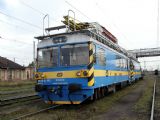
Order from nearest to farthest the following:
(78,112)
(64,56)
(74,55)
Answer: (78,112) < (74,55) < (64,56)

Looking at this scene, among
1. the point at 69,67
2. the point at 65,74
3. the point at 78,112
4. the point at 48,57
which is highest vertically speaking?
the point at 48,57

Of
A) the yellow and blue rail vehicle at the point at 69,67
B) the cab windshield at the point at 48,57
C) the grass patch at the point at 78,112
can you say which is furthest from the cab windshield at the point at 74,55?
the grass patch at the point at 78,112

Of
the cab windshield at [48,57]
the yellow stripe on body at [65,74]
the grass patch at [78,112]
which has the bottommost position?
the grass patch at [78,112]

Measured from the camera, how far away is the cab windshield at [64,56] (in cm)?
1118

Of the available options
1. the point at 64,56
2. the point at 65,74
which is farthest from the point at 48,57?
the point at 65,74

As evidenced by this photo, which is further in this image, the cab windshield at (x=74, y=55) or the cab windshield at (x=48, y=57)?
the cab windshield at (x=48, y=57)

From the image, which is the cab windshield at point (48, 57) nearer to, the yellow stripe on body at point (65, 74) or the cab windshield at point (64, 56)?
the cab windshield at point (64, 56)

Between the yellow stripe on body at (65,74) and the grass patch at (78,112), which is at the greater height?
the yellow stripe on body at (65,74)

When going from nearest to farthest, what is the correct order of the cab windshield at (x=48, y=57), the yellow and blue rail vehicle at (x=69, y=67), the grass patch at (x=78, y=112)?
the grass patch at (x=78, y=112)
the yellow and blue rail vehicle at (x=69, y=67)
the cab windshield at (x=48, y=57)

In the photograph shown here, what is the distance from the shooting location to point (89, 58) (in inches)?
435

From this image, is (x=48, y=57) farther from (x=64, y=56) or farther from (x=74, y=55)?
(x=74, y=55)

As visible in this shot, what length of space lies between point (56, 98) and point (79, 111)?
123 centimetres

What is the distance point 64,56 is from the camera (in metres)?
11.6

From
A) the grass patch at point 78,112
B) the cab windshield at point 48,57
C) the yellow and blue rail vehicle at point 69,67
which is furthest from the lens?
the cab windshield at point 48,57
